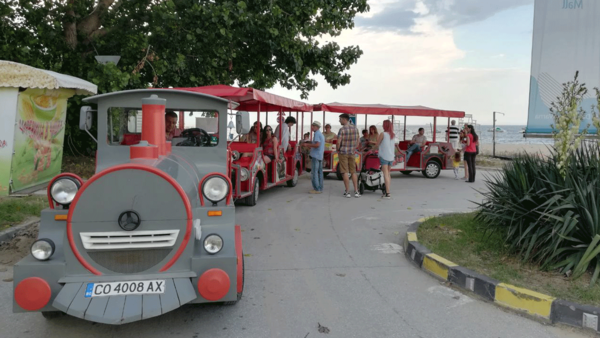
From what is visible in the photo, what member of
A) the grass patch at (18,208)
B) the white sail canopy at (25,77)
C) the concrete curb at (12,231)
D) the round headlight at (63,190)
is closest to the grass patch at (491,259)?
the round headlight at (63,190)

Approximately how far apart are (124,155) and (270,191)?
24.5 feet

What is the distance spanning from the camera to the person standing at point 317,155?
11516mm

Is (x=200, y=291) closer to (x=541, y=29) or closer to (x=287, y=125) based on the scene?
(x=541, y=29)

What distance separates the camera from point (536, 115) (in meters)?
8.66

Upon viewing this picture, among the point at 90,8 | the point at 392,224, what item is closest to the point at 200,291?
the point at 392,224

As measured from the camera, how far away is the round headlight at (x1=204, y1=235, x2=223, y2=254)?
12.6 ft

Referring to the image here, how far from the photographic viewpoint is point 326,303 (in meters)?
4.66

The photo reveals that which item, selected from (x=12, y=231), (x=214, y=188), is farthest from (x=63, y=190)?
(x=12, y=231)

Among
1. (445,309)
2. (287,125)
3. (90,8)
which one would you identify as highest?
(90,8)

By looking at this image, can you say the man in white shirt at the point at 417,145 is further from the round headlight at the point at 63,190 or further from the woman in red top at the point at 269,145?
the round headlight at the point at 63,190

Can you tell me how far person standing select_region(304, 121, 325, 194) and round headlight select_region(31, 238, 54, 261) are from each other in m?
7.94

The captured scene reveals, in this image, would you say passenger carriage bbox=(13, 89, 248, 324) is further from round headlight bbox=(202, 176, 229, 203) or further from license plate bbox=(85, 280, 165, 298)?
round headlight bbox=(202, 176, 229, 203)

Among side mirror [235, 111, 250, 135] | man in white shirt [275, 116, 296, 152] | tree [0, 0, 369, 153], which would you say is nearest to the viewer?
side mirror [235, 111, 250, 135]

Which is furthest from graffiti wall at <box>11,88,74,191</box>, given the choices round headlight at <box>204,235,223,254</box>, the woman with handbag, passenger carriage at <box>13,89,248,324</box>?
round headlight at <box>204,235,223,254</box>
